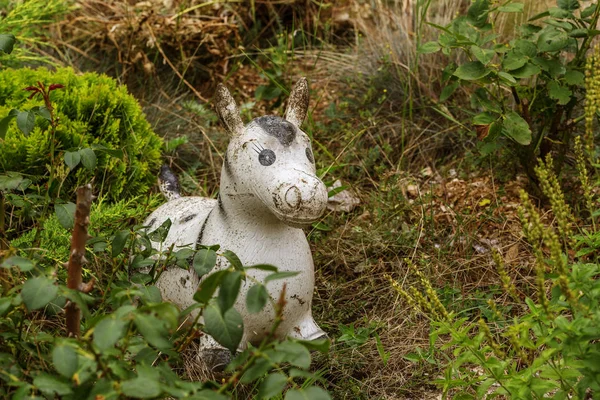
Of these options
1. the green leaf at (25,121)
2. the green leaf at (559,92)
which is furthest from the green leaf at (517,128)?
the green leaf at (25,121)

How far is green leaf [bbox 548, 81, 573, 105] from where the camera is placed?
300 cm

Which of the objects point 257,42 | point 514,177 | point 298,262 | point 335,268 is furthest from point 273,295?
point 257,42

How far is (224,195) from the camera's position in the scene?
2.46 metres

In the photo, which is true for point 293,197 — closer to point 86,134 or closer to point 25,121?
point 25,121

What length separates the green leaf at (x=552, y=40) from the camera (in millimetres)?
2906

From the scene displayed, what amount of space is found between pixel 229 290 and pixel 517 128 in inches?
74.2

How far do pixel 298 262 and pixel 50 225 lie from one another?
953 millimetres

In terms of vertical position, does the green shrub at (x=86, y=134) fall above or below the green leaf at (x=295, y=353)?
below

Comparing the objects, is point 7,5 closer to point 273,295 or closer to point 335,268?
point 335,268

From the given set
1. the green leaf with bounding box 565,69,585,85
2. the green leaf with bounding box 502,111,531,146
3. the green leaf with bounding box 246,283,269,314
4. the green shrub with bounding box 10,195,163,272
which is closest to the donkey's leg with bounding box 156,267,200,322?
the green shrub with bounding box 10,195,163,272

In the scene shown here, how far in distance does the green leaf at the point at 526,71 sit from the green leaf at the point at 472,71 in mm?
114

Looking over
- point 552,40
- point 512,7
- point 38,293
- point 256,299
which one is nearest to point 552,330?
point 256,299

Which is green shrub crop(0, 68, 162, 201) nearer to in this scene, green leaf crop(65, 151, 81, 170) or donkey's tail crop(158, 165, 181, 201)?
donkey's tail crop(158, 165, 181, 201)

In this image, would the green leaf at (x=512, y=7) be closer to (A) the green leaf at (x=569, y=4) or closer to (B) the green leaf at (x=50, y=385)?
(A) the green leaf at (x=569, y=4)
